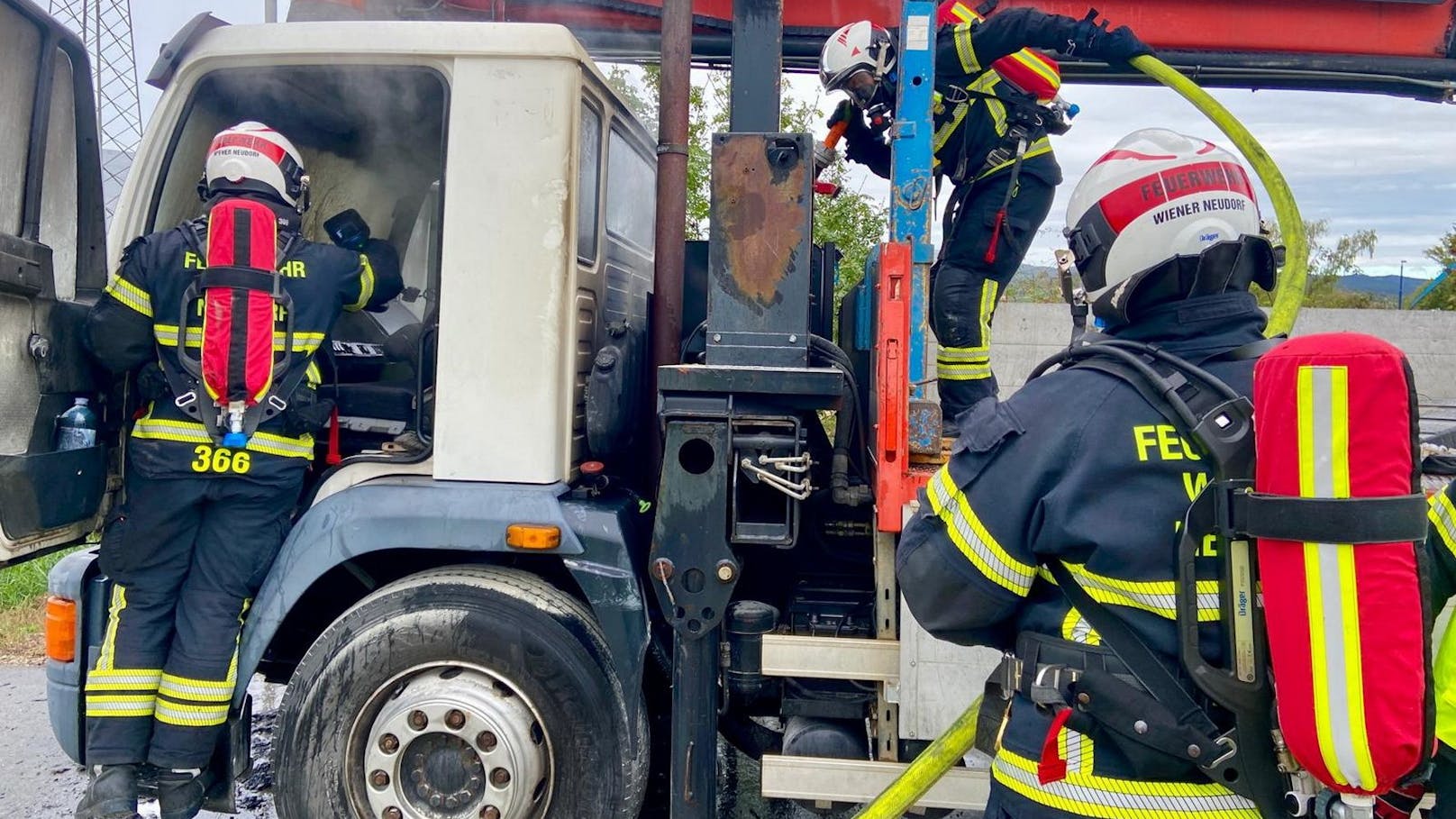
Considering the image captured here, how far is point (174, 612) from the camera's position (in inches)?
114

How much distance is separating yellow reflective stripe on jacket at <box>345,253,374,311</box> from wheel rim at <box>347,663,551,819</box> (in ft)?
3.68

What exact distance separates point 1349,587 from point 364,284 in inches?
104

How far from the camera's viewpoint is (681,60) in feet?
9.71

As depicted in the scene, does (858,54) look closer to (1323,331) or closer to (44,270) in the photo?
(44,270)

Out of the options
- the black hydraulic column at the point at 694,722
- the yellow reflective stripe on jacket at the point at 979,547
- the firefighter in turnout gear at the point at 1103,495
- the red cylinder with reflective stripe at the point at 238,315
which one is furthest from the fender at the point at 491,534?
the yellow reflective stripe on jacket at the point at 979,547

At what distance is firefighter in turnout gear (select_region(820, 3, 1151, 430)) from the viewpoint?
11.3 ft

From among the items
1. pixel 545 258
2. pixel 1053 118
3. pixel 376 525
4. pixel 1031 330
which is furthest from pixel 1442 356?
pixel 376 525

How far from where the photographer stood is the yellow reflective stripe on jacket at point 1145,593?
1561mm

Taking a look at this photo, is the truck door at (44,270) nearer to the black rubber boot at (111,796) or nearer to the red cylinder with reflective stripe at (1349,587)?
the black rubber boot at (111,796)

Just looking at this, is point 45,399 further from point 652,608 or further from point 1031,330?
point 1031,330

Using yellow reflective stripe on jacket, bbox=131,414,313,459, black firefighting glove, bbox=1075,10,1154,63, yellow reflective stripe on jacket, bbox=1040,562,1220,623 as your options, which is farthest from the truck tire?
black firefighting glove, bbox=1075,10,1154,63

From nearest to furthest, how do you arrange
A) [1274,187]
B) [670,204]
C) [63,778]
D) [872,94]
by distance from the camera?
1. [670,204]
2. [872,94]
3. [1274,187]
4. [63,778]

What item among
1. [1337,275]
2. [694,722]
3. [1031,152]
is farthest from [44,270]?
[1337,275]

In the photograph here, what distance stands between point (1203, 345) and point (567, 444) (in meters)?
1.69
